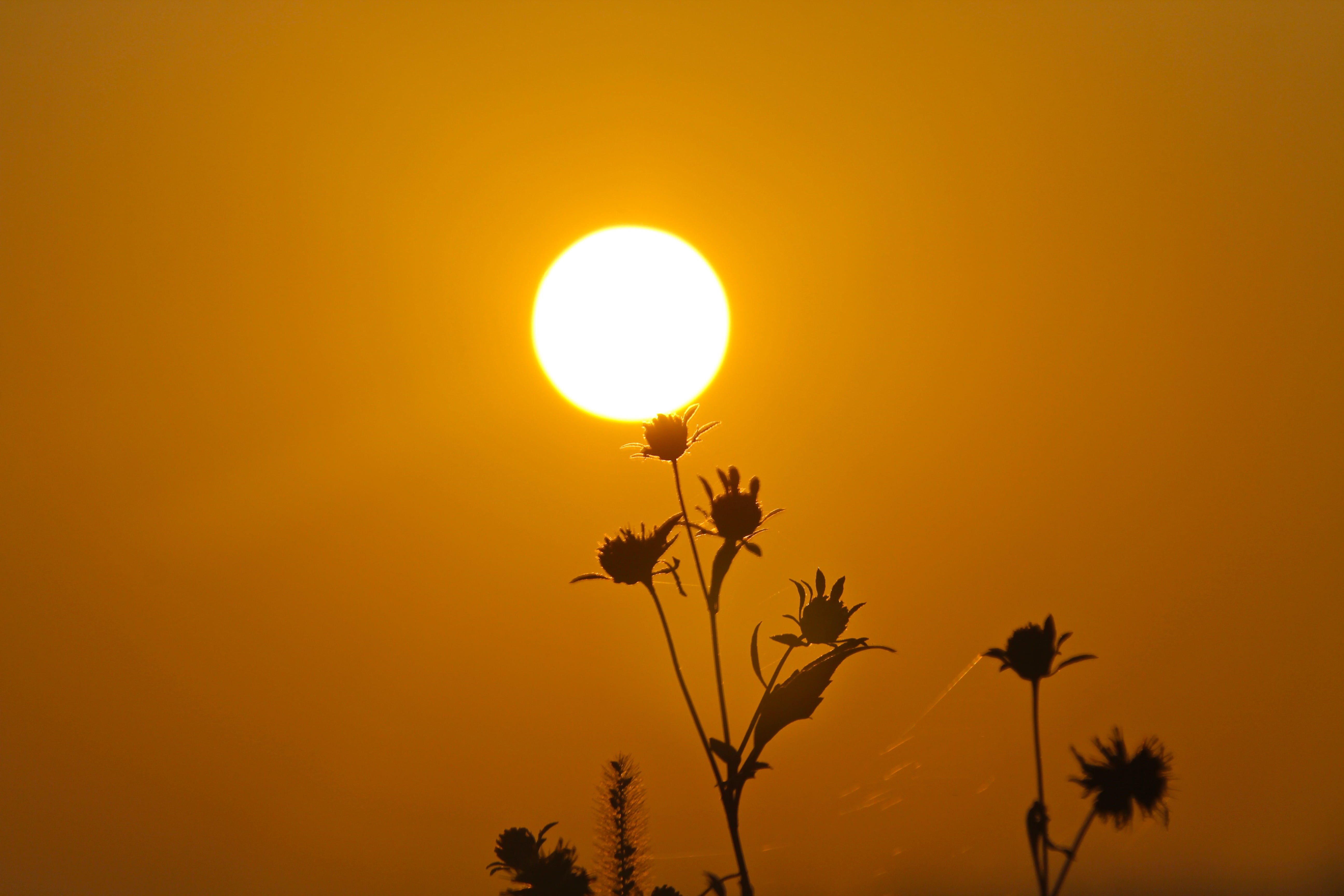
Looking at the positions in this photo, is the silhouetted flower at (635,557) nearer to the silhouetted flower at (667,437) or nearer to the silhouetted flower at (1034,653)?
the silhouetted flower at (667,437)

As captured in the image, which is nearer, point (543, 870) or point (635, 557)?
point (543, 870)

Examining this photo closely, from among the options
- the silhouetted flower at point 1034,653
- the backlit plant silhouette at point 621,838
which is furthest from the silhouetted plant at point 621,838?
the silhouetted flower at point 1034,653

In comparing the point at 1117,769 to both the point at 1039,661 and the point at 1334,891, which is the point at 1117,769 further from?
the point at 1334,891

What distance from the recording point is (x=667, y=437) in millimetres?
3227

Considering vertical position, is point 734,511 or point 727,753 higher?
point 734,511

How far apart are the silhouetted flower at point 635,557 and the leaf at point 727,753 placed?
524 mm

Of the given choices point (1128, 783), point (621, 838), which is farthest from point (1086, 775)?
point (621, 838)

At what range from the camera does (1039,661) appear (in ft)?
9.69

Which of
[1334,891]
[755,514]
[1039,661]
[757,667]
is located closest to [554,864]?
[757,667]

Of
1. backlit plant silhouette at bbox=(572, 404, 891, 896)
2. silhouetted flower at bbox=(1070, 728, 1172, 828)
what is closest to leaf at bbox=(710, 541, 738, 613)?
backlit plant silhouette at bbox=(572, 404, 891, 896)

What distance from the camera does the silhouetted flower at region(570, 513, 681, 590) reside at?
3.05 meters

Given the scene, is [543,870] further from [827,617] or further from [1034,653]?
[1034,653]

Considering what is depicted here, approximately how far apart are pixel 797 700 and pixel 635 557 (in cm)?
68

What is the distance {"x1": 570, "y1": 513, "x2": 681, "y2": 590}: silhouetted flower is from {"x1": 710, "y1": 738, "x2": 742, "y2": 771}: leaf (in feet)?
1.72
